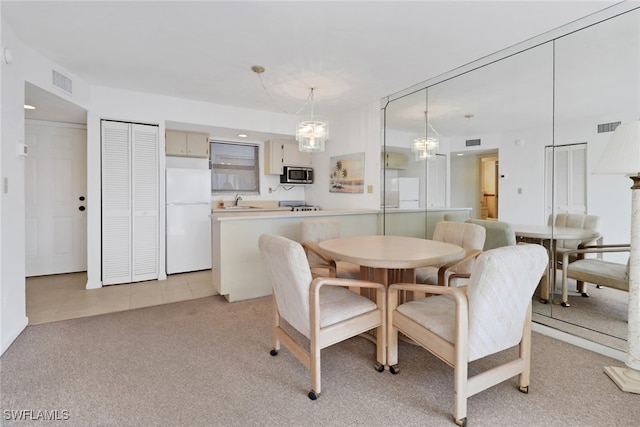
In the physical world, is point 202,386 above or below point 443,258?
Answer: below

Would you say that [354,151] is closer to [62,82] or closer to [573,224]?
[573,224]

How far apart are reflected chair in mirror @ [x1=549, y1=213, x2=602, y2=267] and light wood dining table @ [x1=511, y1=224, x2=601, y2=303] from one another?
0.07 ft

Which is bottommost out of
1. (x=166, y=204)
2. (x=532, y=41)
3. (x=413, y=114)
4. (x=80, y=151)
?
(x=166, y=204)

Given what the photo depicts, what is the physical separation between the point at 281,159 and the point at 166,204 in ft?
6.61

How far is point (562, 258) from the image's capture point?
266cm

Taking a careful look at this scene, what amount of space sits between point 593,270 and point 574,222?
0.40m

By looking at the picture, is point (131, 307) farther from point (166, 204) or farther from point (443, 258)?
point (443, 258)

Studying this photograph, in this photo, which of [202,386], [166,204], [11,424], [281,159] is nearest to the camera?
[11,424]

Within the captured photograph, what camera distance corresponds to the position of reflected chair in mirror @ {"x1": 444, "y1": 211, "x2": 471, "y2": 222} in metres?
3.47

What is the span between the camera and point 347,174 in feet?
15.9

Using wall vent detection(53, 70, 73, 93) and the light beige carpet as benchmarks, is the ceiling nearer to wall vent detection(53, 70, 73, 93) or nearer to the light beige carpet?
wall vent detection(53, 70, 73, 93)

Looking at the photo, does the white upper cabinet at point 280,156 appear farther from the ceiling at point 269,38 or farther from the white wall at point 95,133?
the ceiling at point 269,38

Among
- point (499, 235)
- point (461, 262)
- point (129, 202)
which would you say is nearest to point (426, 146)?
point (499, 235)

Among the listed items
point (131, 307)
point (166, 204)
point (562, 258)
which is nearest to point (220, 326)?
point (131, 307)
